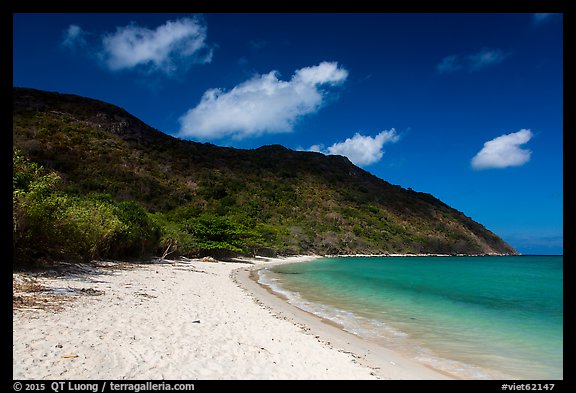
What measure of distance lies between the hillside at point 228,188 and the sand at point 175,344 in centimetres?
1903

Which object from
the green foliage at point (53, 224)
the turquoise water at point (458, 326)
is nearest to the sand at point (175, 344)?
the turquoise water at point (458, 326)

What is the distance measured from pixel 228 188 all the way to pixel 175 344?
71669mm

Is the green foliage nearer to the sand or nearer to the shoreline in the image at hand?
the sand

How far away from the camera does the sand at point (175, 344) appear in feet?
15.5

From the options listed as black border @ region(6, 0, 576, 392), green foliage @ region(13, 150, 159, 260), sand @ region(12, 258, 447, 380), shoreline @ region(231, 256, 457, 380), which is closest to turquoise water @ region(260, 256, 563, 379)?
shoreline @ region(231, 256, 457, 380)

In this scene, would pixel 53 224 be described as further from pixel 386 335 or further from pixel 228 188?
pixel 228 188

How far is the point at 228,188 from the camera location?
76.7 m

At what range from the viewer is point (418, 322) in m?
11.4

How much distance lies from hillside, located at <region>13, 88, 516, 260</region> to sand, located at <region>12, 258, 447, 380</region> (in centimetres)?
1903

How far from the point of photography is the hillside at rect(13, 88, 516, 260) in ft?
177

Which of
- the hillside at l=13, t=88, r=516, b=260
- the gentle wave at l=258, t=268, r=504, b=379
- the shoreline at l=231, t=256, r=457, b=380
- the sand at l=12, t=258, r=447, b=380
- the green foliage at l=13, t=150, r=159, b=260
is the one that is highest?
the hillside at l=13, t=88, r=516, b=260
